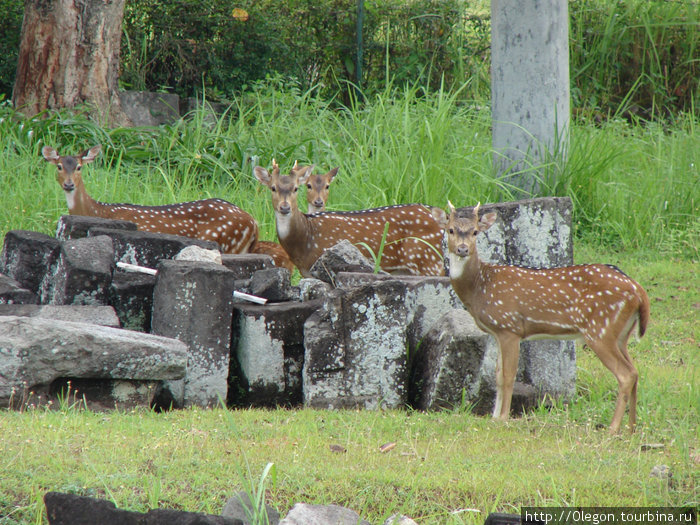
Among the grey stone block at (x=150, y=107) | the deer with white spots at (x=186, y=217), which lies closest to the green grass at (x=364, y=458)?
the deer with white spots at (x=186, y=217)

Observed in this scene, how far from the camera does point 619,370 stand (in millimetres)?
5863

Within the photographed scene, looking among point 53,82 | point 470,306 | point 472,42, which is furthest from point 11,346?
point 472,42

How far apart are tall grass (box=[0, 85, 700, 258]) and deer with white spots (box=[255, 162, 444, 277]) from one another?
1.38m

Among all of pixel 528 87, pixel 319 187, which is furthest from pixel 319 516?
pixel 528 87

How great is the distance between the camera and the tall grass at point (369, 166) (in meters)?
9.79

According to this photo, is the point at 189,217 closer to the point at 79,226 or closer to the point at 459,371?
the point at 79,226

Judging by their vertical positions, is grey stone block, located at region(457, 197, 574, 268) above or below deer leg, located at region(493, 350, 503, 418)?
above

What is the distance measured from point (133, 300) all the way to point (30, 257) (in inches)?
35.7

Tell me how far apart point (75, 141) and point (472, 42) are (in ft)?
25.0

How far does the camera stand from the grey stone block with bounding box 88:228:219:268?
→ 669 cm

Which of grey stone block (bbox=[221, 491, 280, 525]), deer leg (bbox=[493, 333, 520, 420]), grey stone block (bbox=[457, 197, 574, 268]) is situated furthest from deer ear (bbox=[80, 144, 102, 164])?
grey stone block (bbox=[221, 491, 280, 525])

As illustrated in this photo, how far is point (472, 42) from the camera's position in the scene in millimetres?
16219

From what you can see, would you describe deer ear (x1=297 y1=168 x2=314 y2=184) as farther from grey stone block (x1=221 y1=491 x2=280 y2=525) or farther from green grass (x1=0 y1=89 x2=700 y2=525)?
grey stone block (x1=221 y1=491 x2=280 y2=525)

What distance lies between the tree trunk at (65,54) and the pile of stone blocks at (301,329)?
659 cm
